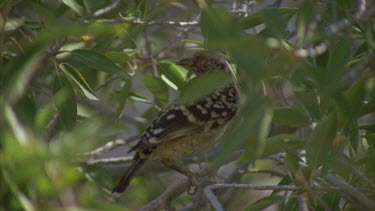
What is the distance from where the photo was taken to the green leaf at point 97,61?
10.5 feet

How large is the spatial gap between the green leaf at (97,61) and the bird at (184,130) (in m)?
0.88

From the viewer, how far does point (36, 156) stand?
175cm

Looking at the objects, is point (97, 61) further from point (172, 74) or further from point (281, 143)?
point (172, 74)

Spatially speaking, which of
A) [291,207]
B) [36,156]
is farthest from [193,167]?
[36,156]

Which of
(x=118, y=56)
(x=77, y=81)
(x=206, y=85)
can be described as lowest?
(x=118, y=56)

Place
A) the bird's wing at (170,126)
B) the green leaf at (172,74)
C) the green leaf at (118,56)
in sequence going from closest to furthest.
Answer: the green leaf at (118,56) < the bird's wing at (170,126) < the green leaf at (172,74)

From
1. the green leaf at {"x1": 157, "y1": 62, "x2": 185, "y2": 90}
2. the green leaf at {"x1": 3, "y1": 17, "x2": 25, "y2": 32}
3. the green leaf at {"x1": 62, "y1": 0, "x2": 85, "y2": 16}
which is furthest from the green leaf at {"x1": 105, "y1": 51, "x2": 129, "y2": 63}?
the green leaf at {"x1": 3, "y1": 17, "x2": 25, "y2": 32}

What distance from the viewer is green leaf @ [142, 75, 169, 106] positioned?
14.7ft

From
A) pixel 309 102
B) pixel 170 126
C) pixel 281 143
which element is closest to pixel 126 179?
pixel 170 126

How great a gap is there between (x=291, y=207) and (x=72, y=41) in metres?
1.37

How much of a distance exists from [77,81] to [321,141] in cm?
111

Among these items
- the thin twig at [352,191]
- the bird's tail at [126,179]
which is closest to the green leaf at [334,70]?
the thin twig at [352,191]

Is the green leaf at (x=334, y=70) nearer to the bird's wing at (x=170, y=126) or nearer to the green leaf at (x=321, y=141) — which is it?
the green leaf at (x=321, y=141)

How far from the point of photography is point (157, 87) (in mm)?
4516
